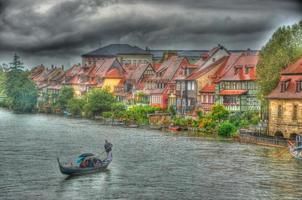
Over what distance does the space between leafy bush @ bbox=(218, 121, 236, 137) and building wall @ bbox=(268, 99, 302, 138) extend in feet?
28.0

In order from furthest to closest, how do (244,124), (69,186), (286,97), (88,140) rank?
1. (244,124)
2. (88,140)
3. (286,97)
4. (69,186)

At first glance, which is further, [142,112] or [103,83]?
[103,83]

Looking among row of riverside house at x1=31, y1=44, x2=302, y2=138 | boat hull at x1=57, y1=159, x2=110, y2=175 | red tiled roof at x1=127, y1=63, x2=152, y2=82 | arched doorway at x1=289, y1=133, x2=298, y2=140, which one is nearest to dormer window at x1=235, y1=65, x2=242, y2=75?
row of riverside house at x1=31, y1=44, x2=302, y2=138

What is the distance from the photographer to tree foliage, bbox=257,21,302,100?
319 feet

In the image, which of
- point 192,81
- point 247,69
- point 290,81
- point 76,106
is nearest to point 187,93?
point 192,81

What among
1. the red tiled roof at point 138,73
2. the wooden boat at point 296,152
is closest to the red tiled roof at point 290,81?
the wooden boat at point 296,152

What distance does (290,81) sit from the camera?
89.2m

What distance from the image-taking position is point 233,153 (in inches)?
3142

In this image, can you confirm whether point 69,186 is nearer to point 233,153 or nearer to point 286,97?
point 233,153

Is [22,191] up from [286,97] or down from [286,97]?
down

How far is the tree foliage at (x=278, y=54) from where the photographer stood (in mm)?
97312

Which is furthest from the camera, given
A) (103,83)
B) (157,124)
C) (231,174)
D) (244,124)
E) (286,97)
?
(103,83)

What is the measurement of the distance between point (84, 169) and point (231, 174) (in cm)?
1249

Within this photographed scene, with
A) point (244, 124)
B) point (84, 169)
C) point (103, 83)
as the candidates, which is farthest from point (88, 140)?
point (103, 83)
